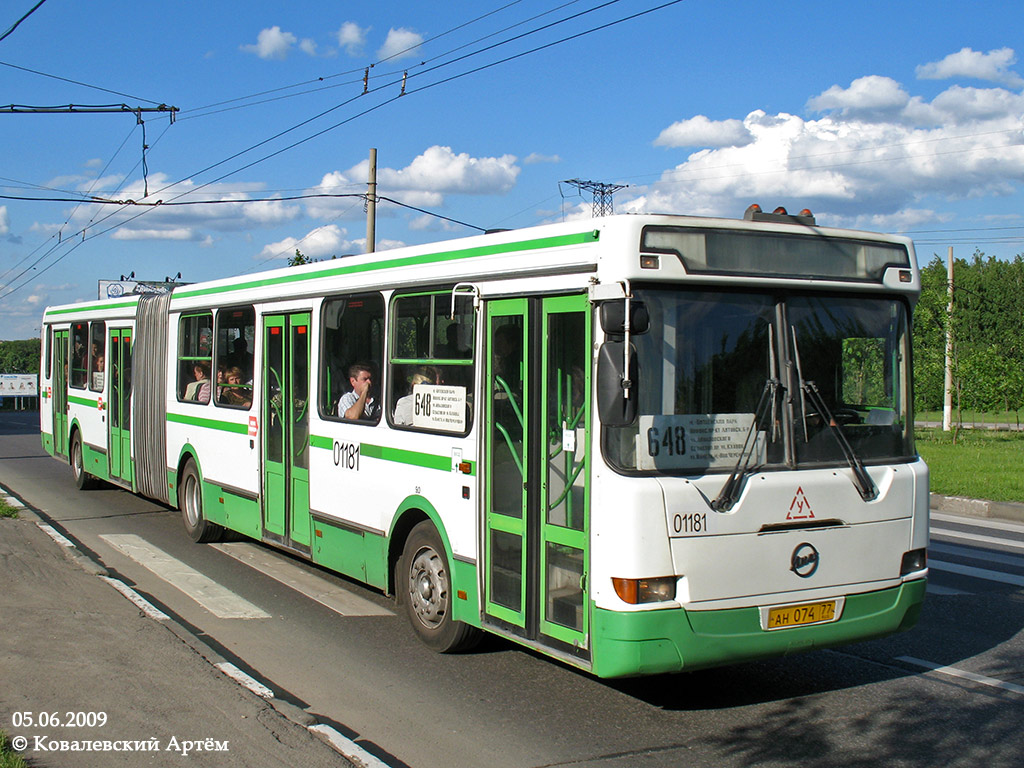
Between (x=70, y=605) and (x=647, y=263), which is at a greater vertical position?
(x=647, y=263)

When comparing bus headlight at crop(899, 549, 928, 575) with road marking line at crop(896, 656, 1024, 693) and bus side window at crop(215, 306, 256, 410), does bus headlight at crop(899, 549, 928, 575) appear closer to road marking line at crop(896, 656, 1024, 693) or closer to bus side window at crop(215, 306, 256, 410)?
road marking line at crop(896, 656, 1024, 693)

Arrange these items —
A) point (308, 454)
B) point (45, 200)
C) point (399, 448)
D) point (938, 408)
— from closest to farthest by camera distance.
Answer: point (399, 448) < point (308, 454) < point (45, 200) < point (938, 408)

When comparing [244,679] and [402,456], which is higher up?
[402,456]

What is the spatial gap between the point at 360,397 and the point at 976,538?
837 centimetres

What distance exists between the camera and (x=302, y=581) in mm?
9742

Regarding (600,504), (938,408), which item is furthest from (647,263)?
(938,408)

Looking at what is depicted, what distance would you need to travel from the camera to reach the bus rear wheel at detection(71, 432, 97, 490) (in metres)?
16.8

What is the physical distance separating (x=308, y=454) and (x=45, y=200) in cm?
1769

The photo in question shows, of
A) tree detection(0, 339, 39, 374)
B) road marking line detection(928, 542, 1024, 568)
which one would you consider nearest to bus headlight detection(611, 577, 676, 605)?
road marking line detection(928, 542, 1024, 568)

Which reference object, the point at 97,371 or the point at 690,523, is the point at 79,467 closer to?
the point at 97,371

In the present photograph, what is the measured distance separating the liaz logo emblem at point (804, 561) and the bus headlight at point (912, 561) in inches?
27.7

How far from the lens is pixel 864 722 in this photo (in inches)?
227

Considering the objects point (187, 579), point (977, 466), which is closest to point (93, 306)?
point (187, 579)

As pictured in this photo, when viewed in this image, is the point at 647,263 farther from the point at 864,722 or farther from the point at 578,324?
the point at 864,722
